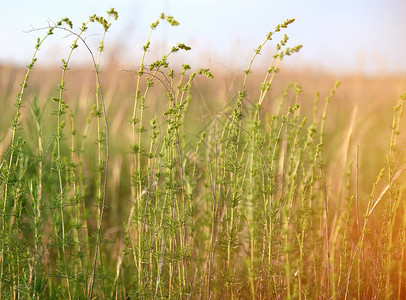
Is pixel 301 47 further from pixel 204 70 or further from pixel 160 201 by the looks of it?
pixel 160 201

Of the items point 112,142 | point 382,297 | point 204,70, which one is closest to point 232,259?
point 382,297

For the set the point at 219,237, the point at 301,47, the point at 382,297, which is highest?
the point at 301,47

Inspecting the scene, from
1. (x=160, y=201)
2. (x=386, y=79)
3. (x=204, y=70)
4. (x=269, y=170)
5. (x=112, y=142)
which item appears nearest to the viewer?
(x=204, y=70)

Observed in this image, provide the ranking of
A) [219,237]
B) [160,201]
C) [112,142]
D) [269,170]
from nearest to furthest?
[269,170]
[219,237]
[160,201]
[112,142]

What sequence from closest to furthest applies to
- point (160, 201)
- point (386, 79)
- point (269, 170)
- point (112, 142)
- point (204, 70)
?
point (204, 70) < point (269, 170) < point (160, 201) < point (112, 142) < point (386, 79)

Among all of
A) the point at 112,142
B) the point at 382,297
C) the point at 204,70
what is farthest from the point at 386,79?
the point at 204,70

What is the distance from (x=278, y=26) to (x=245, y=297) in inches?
49.4

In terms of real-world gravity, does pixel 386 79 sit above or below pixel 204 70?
above

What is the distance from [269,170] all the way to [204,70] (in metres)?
0.52

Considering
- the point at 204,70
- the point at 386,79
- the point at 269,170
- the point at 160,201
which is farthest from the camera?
the point at 386,79

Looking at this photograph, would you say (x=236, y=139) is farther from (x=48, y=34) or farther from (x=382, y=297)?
(x=382, y=297)

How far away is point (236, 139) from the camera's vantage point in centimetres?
210

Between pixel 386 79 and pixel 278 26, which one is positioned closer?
pixel 278 26

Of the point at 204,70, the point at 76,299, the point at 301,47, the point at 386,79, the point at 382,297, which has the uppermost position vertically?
the point at 386,79
